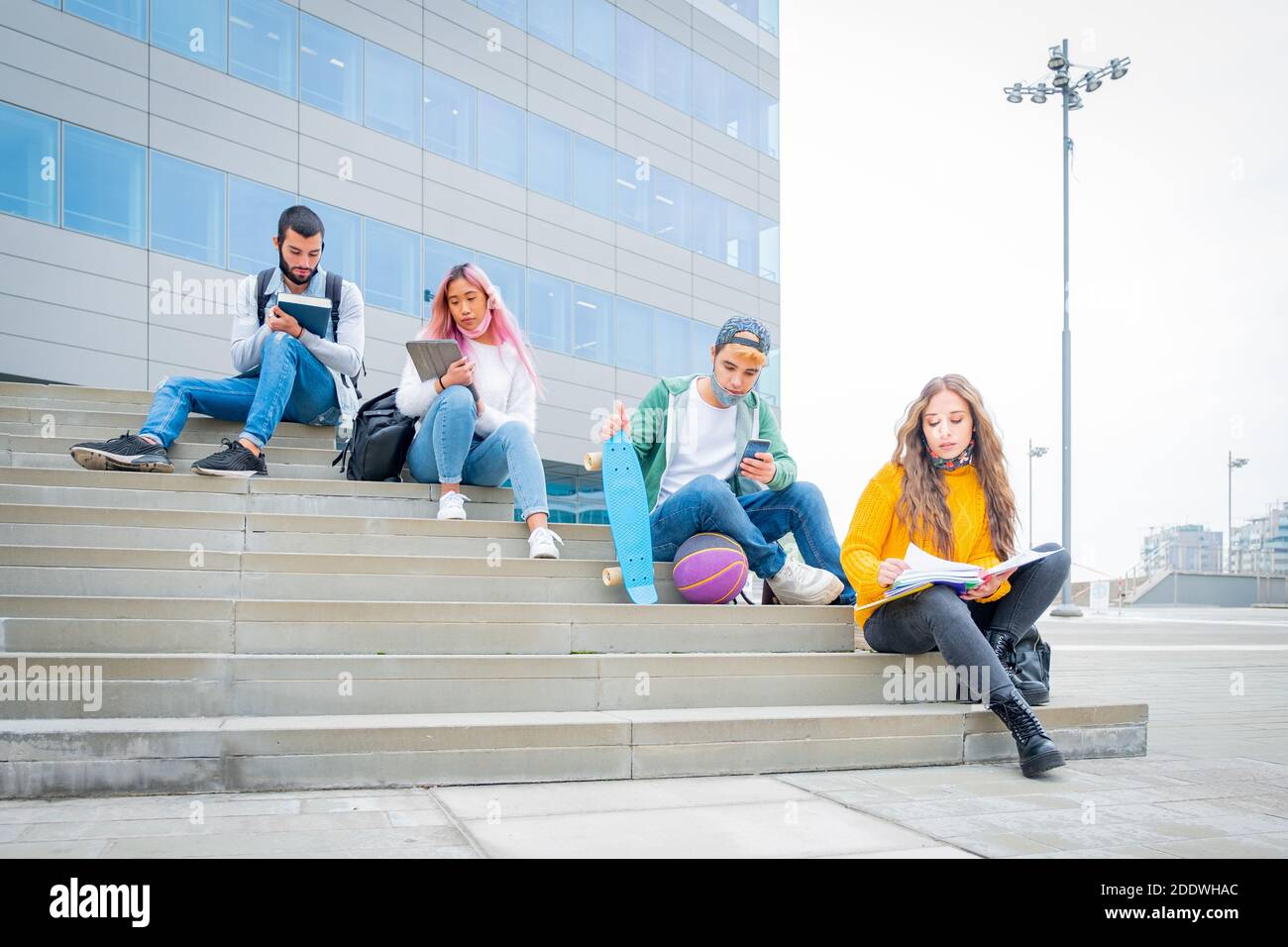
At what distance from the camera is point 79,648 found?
3.92 meters

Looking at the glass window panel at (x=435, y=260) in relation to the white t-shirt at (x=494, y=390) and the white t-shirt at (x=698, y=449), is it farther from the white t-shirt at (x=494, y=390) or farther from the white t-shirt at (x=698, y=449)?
the white t-shirt at (x=698, y=449)

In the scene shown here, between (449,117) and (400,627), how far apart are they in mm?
18566

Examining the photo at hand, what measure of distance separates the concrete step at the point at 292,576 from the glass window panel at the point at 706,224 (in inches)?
877

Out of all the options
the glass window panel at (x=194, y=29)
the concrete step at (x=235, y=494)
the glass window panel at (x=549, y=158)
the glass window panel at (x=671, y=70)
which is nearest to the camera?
the concrete step at (x=235, y=494)

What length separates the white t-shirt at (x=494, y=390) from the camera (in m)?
5.56

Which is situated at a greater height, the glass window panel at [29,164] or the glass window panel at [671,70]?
the glass window panel at [671,70]

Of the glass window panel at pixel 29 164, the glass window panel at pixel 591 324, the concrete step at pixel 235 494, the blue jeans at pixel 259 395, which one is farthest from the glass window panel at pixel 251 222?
the concrete step at pixel 235 494

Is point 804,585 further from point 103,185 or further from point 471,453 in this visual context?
point 103,185

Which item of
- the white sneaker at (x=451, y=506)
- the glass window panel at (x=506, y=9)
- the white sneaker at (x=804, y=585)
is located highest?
the glass window panel at (x=506, y=9)

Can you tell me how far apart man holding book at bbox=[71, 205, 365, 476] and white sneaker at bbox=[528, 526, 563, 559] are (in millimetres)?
1602

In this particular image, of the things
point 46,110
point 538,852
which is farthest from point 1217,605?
point 538,852

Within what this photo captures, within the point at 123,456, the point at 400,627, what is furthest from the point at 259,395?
the point at 400,627

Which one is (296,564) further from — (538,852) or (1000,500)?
(1000,500)
